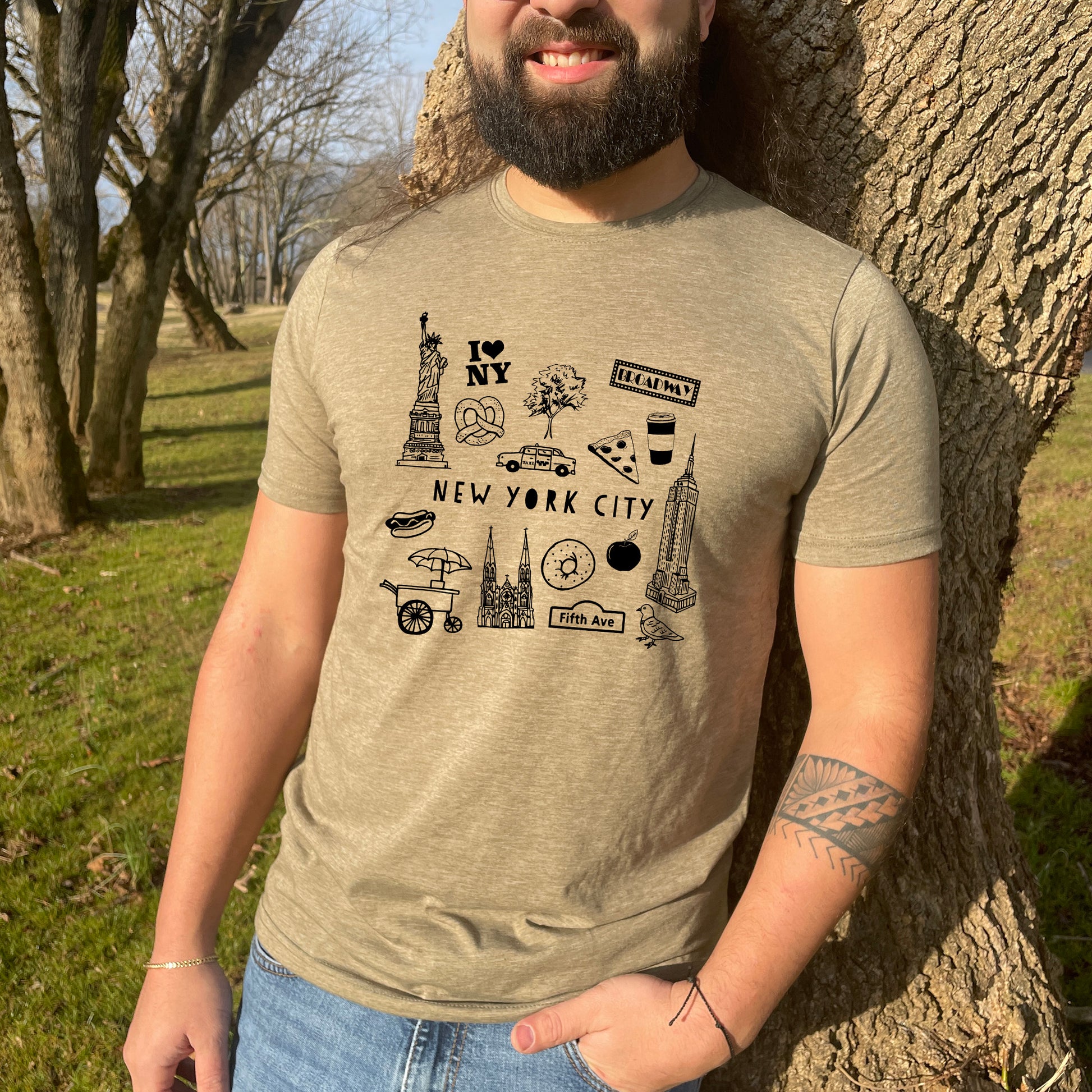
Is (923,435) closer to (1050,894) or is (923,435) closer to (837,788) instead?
(837,788)

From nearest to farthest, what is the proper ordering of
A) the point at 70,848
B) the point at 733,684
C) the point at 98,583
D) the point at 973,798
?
the point at 733,684
the point at 973,798
the point at 70,848
the point at 98,583

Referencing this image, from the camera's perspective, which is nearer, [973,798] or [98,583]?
[973,798]

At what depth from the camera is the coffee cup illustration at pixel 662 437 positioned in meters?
1.63

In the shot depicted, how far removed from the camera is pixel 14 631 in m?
6.65

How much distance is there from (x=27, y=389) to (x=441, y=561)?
7518mm

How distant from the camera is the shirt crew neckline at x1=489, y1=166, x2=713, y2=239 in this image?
181cm

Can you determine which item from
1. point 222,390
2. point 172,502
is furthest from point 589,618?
point 222,390

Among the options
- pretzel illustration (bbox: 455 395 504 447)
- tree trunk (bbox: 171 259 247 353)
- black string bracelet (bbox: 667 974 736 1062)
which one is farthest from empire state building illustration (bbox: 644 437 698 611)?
tree trunk (bbox: 171 259 247 353)

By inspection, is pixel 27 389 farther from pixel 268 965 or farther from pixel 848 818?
pixel 848 818

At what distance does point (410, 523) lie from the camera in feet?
5.76

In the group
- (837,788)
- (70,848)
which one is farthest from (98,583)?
(837,788)

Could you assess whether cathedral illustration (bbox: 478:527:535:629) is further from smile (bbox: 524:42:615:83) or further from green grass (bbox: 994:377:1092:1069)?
green grass (bbox: 994:377:1092:1069)

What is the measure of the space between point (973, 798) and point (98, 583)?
23.0 ft

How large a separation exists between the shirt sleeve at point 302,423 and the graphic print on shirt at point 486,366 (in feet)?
1.06
